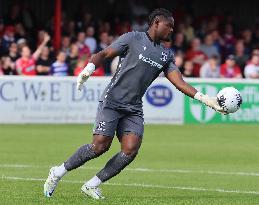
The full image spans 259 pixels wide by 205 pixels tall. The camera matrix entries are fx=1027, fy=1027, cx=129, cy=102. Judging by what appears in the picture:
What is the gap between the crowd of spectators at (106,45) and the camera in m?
26.1

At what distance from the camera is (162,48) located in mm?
11461

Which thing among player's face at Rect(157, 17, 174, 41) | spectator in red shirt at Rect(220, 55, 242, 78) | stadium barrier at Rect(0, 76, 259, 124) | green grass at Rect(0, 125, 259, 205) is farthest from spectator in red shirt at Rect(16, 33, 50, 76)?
player's face at Rect(157, 17, 174, 41)

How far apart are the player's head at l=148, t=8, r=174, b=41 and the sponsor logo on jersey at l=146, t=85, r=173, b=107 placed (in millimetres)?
14159

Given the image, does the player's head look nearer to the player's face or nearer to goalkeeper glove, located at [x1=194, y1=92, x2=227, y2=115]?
the player's face

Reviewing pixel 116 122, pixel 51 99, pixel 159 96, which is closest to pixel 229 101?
pixel 116 122

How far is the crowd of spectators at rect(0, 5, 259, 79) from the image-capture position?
26078 mm

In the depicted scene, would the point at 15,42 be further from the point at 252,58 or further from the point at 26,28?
the point at 252,58

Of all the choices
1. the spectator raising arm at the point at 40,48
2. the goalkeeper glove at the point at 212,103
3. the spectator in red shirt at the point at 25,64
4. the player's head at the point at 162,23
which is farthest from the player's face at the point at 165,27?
the spectator raising arm at the point at 40,48

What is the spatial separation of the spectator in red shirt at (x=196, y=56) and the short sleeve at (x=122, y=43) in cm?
1656

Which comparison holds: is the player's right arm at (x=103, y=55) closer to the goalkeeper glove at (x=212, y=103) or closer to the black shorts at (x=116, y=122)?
the black shorts at (x=116, y=122)

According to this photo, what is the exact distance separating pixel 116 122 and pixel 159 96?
560 inches

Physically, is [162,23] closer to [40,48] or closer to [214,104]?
[214,104]

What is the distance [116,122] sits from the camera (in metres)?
11.4

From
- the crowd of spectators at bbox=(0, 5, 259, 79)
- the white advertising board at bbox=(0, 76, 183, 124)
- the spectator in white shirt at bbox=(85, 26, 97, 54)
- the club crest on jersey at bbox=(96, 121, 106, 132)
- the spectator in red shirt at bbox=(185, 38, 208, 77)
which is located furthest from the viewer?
the spectator in white shirt at bbox=(85, 26, 97, 54)
